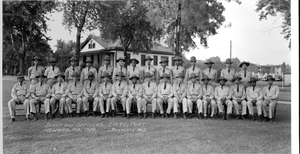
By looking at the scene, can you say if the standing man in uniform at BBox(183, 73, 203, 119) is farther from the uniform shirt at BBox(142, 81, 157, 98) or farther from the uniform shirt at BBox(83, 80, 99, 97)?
the uniform shirt at BBox(83, 80, 99, 97)

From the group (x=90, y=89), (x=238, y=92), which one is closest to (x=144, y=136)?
(x=90, y=89)

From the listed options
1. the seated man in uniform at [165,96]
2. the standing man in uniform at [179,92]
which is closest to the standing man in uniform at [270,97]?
the standing man in uniform at [179,92]

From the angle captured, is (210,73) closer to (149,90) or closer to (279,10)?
(149,90)

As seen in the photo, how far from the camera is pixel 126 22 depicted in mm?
10531

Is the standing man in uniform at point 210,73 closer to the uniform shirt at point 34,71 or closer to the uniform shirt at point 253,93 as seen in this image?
the uniform shirt at point 253,93

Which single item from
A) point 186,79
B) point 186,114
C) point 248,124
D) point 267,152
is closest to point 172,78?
point 186,79

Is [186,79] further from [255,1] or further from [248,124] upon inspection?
[255,1]

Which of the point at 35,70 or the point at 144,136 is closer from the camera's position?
the point at 144,136

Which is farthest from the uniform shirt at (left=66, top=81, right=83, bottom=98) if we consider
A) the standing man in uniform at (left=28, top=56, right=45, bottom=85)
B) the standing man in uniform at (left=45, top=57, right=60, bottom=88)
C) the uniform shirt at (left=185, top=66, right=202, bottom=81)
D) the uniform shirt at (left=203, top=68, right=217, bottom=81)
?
the uniform shirt at (left=203, top=68, right=217, bottom=81)

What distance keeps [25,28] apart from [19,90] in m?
1.54

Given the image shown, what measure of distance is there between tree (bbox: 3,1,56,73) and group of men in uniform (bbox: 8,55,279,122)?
1.23 feet

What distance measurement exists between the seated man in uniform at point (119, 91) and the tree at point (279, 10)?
11.9 ft

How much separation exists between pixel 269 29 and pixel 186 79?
2.44 m

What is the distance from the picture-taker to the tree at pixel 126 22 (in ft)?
23.1
